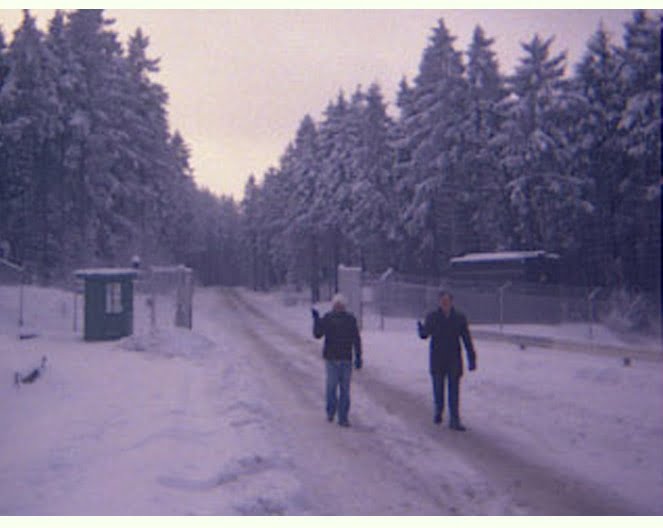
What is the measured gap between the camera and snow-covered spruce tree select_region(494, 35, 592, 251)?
1107 inches

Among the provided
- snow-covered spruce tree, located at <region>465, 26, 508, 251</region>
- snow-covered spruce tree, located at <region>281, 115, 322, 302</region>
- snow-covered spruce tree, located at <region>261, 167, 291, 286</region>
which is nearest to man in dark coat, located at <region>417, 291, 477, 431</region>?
snow-covered spruce tree, located at <region>465, 26, 508, 251</region>

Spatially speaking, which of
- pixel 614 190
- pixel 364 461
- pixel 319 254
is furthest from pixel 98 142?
pixel 364 461

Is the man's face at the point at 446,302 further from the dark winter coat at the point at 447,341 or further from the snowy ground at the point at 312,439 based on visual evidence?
the snowy ground at the point at 312,439

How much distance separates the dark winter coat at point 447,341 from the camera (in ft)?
29.4

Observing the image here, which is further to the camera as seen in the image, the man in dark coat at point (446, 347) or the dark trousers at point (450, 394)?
the man in dark coat at point (446, 347)

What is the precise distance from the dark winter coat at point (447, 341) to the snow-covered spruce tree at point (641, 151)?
1519cm

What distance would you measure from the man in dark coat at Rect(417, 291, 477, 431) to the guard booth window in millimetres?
11413

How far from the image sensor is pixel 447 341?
9062 millimetres

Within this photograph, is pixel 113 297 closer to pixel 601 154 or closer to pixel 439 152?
pixel 439 152

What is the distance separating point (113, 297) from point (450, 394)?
12006 millimetres

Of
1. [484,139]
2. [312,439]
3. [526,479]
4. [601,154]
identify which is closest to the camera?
[526,479]

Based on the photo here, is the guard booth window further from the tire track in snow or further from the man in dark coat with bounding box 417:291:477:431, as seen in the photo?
the man in dark coat with bounding box 417:291:477:431

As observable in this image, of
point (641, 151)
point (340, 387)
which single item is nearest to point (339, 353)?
point (340, 387)

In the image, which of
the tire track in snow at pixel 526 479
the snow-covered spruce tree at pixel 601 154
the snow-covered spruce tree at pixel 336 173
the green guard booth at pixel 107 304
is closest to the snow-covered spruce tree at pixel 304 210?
the snow-covered spruce tree at pixel 336 173
